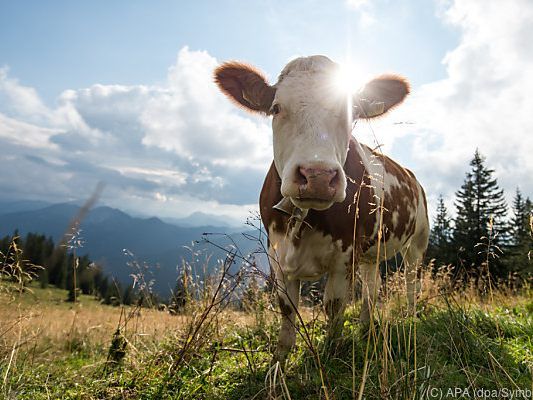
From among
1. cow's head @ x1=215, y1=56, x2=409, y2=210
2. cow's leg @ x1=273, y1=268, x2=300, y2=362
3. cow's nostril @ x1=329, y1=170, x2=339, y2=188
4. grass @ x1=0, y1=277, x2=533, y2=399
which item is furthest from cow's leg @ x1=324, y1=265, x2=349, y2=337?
cow's nostril @ x1=329, y1=170, x2=339, y2=188

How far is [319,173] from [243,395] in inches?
64.4

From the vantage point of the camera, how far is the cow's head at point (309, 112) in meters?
2.70

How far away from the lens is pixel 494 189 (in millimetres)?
41094

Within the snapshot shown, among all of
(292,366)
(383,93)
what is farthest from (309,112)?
(292,366)

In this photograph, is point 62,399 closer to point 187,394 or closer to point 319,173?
point 187,394

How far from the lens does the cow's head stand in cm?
270

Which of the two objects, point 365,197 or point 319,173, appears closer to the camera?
point 319,173

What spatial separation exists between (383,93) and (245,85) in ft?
5.47

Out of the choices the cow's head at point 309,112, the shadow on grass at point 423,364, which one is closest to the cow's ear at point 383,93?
the cow's head at point 309,112

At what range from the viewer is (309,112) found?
322cm

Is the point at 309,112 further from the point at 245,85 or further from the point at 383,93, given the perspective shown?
the point at 383,93

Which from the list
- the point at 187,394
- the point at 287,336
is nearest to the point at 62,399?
the point at 187,394

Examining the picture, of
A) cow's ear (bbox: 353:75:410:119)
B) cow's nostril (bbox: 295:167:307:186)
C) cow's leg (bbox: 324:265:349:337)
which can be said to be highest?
cow's ear (bbox: 353:75:410:119)

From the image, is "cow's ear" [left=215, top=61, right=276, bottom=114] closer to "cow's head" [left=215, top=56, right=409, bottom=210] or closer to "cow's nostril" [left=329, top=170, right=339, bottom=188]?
"cow's head" [left=215, top=56, right=409, bottom=210]
